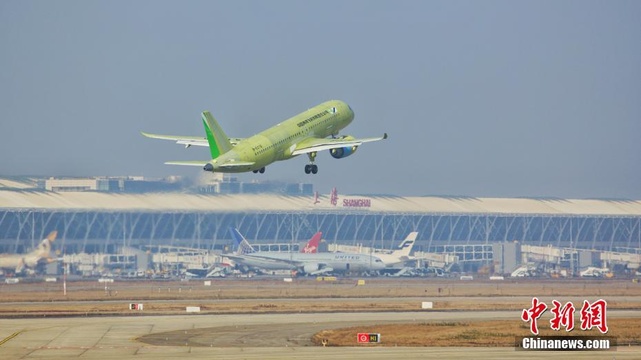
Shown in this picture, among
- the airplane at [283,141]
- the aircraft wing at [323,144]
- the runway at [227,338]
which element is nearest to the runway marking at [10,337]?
the runway at [227,338]

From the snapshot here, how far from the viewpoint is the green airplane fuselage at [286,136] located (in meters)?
103

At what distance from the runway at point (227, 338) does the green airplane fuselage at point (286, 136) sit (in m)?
14.8

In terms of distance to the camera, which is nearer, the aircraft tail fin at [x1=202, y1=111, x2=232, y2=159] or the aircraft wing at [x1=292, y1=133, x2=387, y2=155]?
the aircraft tail fin at [x1=202, y1=111, x2=232, y2=159]

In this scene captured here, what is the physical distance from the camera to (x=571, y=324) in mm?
118250

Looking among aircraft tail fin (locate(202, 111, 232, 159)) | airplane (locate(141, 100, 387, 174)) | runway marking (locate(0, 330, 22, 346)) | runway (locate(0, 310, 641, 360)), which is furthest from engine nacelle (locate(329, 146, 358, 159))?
runway marking (locate(0, 330, 22, 346))

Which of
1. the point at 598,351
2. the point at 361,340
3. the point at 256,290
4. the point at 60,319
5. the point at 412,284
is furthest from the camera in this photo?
the point at 412,284

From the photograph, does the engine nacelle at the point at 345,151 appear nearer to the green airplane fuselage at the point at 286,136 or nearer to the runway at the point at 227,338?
the green airplane fuselage at the point at 286,136

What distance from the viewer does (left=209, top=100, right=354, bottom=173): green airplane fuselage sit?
4070 inches

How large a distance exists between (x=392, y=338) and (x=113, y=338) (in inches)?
937

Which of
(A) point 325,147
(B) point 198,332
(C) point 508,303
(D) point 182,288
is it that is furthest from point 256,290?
(A) point 325,147

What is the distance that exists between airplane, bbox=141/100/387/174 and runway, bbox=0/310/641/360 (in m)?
14.5

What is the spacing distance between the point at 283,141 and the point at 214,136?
6.45 meters

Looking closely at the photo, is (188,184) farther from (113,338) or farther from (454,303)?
(113,338)

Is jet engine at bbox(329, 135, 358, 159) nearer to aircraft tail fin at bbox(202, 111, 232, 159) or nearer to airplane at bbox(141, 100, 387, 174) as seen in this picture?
airplane at bbox(141, 100, 387, 174)
